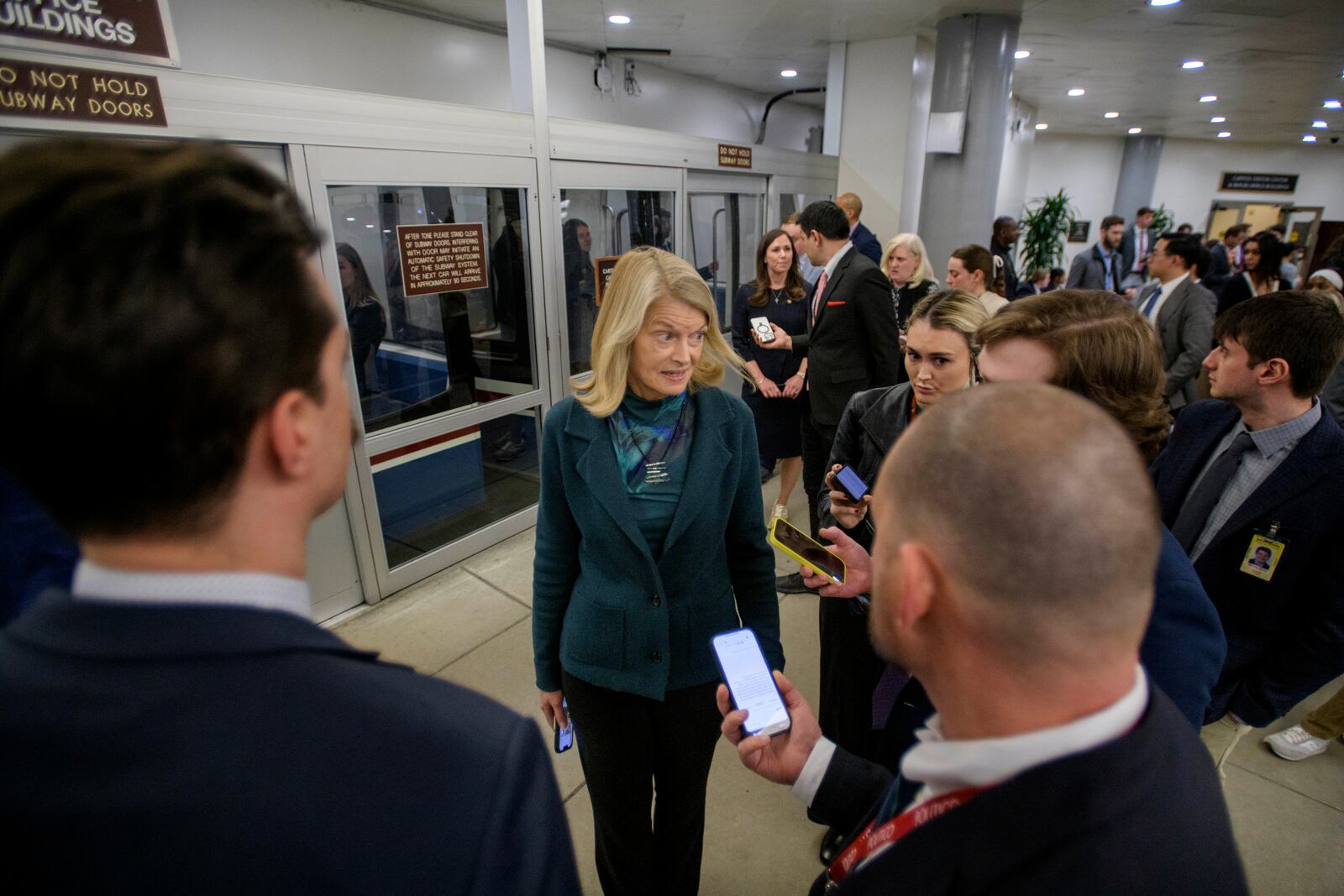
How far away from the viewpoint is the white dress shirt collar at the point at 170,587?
52 centimetres

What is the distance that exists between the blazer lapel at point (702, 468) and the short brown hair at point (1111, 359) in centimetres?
79

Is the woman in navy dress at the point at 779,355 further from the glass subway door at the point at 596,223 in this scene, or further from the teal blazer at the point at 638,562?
the teal blazer at the point at 638,562

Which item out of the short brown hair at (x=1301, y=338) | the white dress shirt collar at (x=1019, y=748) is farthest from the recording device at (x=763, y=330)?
the white dress shirt collar at (x=1019, y=748)

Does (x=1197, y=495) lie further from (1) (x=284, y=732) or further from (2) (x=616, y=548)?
(1) (x=284, y=732)

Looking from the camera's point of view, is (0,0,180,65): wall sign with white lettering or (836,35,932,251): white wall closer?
A: (0,0,180,65): wall sign with white lettering

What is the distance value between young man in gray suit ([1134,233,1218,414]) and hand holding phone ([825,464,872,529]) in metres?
3.24

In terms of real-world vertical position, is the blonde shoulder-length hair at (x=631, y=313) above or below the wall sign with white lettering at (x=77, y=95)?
below

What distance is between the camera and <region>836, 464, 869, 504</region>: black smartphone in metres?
1.98

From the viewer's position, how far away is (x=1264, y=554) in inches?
70.6

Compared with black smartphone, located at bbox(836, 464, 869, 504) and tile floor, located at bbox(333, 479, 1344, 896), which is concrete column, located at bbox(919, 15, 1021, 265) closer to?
tile floor, located at bbox(333, 479, 1344, 896)

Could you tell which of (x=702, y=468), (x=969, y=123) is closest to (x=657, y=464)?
(x=702, y=468)

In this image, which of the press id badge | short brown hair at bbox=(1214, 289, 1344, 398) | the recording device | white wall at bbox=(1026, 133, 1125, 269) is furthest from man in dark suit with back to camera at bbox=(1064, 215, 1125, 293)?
white wall at bbox=(1026, 133, 1125, 269)

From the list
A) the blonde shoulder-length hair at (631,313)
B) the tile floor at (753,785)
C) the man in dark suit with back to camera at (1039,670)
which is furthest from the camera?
the tile floor at (753,785)

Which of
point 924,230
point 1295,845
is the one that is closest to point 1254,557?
point 1295,845
